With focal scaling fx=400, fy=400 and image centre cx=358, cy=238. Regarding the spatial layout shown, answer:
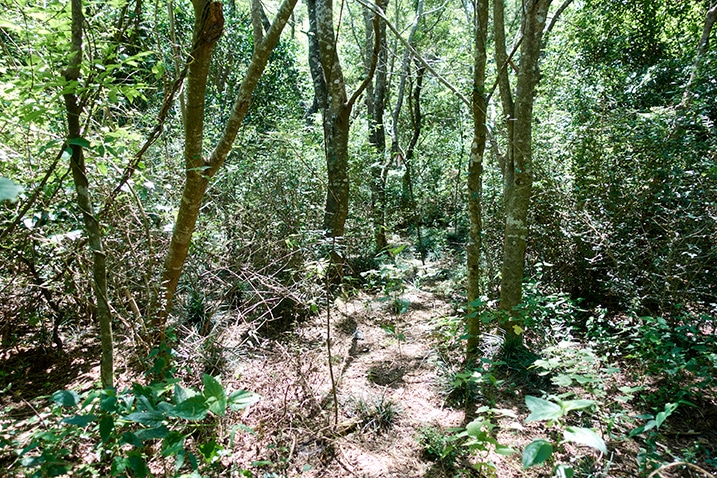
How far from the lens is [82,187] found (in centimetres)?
212

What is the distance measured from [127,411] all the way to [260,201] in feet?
12.8

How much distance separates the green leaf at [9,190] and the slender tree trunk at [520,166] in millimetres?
3432

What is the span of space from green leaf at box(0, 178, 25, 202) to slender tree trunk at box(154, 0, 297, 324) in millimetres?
1822

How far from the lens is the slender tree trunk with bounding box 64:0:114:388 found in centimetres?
194

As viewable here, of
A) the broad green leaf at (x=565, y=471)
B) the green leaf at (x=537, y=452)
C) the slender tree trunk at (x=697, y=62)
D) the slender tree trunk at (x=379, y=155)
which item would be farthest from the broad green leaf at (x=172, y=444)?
the slender tree trunk at (x=697, y=62)

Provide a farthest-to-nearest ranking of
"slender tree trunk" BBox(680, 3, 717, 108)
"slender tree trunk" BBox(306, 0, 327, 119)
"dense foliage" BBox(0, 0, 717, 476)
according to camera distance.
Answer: "slender tree trunk" BBox(306, 0, 327, 119) → "slender tree trunk" BBox(680, 3, 717, 108) → "dense foliage" BBox(0, 0, 717, 476)

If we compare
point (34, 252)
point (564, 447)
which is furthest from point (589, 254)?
point (34, 252)

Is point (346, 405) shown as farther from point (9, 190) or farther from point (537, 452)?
point (9, 190)

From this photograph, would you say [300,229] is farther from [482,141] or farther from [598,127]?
[598,127]

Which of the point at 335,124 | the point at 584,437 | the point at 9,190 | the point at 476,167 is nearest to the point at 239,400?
the point at 9,190

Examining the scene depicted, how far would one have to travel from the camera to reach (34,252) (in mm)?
3404

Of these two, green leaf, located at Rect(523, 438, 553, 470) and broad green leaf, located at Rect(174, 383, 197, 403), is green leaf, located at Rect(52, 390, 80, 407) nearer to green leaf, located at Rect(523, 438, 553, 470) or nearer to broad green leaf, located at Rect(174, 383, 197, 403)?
broad green leaf, located at Rect(174, 383, 197, 403)

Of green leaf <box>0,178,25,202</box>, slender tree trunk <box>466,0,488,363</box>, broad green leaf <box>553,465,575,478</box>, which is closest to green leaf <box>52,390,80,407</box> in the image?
green leaf <box>0,178,25,202</box>

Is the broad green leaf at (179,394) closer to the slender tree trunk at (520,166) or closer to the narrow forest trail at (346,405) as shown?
the narrow forest trail at (346,405)
